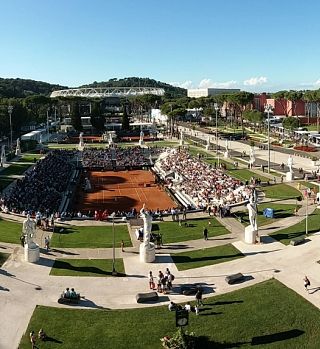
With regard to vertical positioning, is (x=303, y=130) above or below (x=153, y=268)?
above

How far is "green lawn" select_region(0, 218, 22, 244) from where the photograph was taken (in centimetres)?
3550

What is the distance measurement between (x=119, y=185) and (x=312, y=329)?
162ft

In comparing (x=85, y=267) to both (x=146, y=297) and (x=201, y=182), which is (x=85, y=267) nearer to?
(x=146, y=297)

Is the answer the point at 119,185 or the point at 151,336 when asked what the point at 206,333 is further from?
the point at 119,185

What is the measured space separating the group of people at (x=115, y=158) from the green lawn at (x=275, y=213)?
4226 centimetres

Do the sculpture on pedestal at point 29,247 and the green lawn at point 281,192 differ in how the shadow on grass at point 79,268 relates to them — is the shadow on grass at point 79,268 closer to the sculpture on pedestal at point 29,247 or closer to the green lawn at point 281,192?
the sculpture on pedestal at point 29,247

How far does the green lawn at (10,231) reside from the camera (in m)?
35.5

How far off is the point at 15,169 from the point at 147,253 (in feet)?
151

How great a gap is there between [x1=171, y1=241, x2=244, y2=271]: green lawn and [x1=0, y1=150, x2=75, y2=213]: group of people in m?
19.3

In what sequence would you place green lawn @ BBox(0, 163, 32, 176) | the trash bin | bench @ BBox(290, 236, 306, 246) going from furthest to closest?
green lawn @ BBox(0, 163, 32, 176)
the trash bin
bench @ BBox(290, 236, 306, 246)

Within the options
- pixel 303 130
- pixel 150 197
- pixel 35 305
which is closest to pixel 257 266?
pixel 35 305

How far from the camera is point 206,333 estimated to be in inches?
861

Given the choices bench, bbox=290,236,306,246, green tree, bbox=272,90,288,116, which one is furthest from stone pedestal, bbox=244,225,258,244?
green tree, bbox=272,90,288,116

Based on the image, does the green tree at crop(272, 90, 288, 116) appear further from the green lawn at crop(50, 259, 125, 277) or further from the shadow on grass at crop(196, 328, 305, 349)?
the shadow on grass at crop(196, 328, 305, 349)
